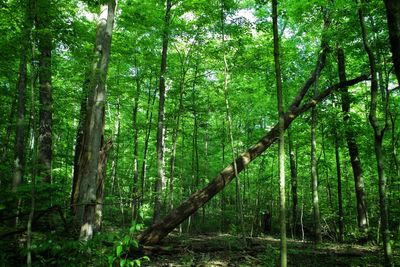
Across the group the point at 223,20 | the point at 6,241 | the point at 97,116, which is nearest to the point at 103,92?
the point at 97,116

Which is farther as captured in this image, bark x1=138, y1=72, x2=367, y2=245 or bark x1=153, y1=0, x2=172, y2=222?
bark x1=153, y1=0, x2=172, y2=222

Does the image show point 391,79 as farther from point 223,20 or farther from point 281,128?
point 281,128

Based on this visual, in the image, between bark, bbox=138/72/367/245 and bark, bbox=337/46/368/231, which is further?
bark, bbox=337/46/368/231

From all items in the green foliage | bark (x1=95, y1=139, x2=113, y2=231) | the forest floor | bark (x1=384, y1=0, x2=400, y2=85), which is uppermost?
bark (x1=384, y1=0, x2=400, y2=85)

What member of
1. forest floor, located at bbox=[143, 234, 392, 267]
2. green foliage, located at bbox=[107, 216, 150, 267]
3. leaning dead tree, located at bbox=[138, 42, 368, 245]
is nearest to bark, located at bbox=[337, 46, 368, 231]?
leaning dead tree, located at bbox=[138, 42, 368, 245]

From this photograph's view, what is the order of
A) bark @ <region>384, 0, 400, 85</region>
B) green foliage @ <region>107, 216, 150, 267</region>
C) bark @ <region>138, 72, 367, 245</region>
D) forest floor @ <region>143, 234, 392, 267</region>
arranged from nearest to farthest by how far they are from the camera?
green foliage @ <region>107, 216, 150, 267</region> → bark @ <region>384, 0, 400, 85</region> → forest floor @ <region>143, 234, 392, 267</region> → bark @ <region>138, 72, 367, 245</region>

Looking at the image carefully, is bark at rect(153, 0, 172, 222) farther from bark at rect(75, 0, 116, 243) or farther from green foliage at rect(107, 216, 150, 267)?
green foliage at rect(107, 216, 150, 267)

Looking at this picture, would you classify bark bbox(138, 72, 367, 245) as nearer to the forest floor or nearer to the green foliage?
the forest floor

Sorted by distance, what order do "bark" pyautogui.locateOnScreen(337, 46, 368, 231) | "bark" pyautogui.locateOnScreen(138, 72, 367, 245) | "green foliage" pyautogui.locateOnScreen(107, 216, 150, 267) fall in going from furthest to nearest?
"bark" pyautogui.locateOnScreen(337, 46, 368, 231), "bark" pyautogui.locateOnScreen(138, 72, 367, 245), "green foliage" pyautogui.locateOnScreen(107, 216, 150, 267)

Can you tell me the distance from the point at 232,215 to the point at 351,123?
11653 millimetres

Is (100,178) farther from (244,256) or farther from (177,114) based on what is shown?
(177,114)

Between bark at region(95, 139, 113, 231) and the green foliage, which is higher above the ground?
bark at region(95, 139, 113, 231)

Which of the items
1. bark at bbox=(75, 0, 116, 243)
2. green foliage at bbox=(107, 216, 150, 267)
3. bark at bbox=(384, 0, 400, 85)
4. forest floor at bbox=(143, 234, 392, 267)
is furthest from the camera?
forest floor at bbox=(143, 234, 392, 267)

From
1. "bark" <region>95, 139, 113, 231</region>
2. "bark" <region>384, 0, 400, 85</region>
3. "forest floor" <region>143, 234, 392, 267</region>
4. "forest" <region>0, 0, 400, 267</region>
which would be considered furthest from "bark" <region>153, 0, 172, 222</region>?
"bark" <region>384, 0, 400, 85</region>
